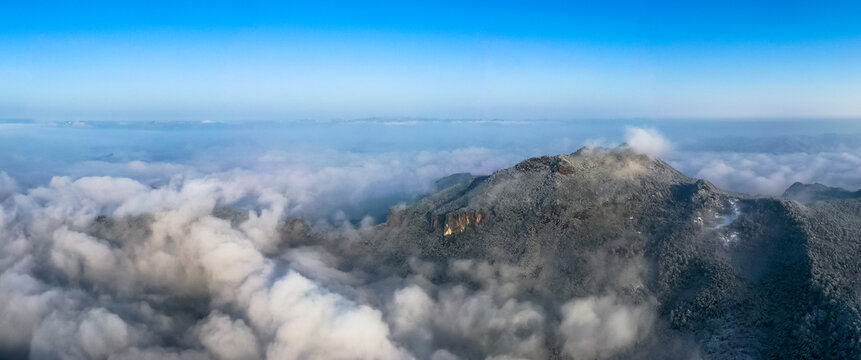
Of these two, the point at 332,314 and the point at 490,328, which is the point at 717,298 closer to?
the point at 490,328

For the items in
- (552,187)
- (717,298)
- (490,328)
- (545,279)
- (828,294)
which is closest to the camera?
(828,294)

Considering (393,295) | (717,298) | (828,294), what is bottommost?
(393,295)

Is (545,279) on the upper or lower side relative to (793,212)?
lower

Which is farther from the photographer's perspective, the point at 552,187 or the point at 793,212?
the point at 552,187

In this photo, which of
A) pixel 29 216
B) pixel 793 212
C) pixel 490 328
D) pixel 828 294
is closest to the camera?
pixel 828 294

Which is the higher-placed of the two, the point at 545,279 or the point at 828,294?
the point at 828,294

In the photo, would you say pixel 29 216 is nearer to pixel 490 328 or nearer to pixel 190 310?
pixel 190 310

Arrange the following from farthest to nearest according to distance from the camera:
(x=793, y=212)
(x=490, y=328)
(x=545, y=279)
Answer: (x=545, y=279) → (x=793, y=212) → (x=490, y=328)

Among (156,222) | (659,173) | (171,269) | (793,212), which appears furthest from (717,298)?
(156,222)

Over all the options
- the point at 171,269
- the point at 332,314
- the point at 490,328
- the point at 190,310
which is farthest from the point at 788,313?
the point at 171,269
